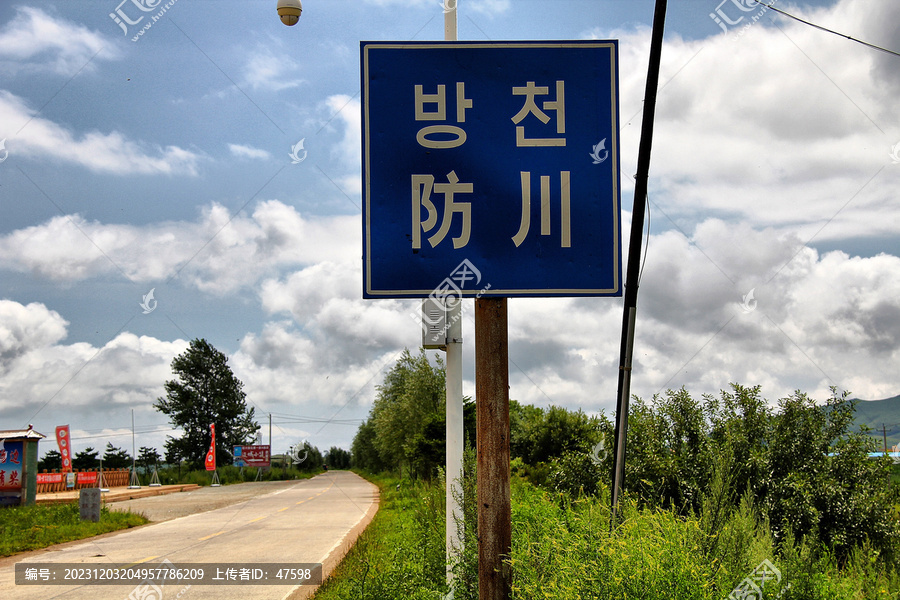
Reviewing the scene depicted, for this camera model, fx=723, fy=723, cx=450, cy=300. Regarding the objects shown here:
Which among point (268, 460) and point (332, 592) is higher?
point (332, 592)

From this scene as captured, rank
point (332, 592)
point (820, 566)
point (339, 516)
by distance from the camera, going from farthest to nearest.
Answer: point (339, 516) → point (332, 592) → point (820, 566)

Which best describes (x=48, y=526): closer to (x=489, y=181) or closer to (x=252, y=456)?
(x=489, y=181)

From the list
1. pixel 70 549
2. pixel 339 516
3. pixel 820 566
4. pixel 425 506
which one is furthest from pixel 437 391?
pixel 820 566

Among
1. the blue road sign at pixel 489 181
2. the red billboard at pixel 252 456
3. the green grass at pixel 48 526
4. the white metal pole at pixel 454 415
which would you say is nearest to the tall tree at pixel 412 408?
the green grass at pixel 48 526

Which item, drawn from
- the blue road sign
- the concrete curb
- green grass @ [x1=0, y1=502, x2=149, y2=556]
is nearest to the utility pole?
the blue road sign

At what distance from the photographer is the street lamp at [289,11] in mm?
7055

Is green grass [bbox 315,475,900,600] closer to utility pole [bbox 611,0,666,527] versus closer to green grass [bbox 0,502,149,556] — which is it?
utility pole [bbox 611,0,666,527]

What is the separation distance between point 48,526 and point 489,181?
17.8 m

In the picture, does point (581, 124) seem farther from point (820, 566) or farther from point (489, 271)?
point (820, 566)

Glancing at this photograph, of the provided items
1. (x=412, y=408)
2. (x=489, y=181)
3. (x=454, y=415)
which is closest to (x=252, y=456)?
(x=412, y=408)

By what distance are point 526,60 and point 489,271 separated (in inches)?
58.3

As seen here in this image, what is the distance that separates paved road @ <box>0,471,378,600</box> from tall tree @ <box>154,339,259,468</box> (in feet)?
196

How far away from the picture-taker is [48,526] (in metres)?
17.9

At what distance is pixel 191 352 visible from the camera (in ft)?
269
